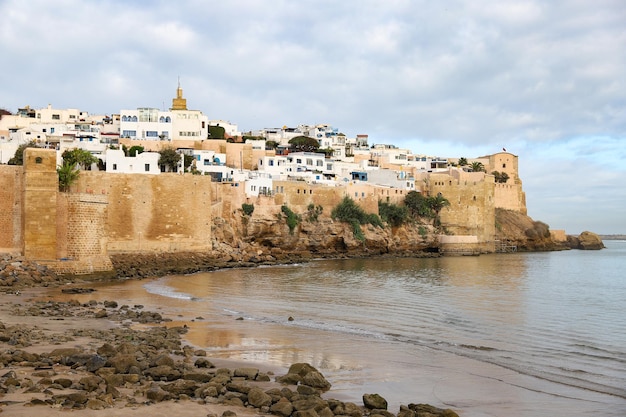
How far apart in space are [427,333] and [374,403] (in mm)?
7748

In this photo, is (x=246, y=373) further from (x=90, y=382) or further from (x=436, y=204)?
(x=436, y=204)

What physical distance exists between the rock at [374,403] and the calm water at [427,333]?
327mm

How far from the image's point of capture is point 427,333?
1622 cm

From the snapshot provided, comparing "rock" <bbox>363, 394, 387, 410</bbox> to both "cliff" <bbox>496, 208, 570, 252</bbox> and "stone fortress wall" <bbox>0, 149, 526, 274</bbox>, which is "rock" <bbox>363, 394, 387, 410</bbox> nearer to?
"stone fortress wall" <bbox>0, 149, 526, 274</bbox>

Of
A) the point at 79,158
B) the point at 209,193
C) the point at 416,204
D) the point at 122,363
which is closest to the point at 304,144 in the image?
the point at 416,204

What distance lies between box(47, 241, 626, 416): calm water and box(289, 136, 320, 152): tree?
36.5m

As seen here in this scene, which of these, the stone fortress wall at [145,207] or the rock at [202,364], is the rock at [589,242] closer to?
the stone fortress wall at [145,207]

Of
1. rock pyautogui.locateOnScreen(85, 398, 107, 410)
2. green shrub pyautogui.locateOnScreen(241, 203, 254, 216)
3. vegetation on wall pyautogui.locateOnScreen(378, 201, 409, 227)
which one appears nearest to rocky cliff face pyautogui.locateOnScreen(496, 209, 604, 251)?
vegetation on wall pyautogui.locateOnScreen(378, 201, 409, 227)

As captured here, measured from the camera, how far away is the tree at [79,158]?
36672 mm

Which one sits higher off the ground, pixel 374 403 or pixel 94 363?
pixel 94 363

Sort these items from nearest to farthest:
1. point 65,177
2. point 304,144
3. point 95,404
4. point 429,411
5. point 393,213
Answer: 1. point 95,404
2. point 429,411
3. point 65,177
4. point 393,213
5. point 304,144

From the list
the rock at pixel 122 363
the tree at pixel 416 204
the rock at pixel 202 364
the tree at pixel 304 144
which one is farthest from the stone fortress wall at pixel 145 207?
→ the rock at pixel 122 363

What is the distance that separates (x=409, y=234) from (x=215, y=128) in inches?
768

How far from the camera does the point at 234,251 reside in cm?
3994
